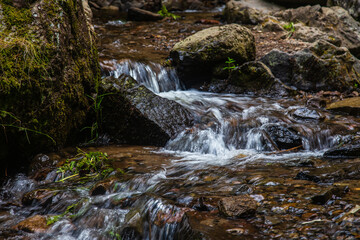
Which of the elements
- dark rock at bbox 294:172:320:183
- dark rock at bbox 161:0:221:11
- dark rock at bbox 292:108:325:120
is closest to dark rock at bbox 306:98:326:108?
dark rock at bbox 292:108:325:120

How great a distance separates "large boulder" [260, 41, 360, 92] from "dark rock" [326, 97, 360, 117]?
103 centimetres

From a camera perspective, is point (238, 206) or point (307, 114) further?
point (307, 114)

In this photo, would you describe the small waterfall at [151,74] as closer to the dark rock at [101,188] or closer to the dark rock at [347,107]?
the dark rock at [347,107]

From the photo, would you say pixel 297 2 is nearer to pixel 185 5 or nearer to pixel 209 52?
pixel 185 5

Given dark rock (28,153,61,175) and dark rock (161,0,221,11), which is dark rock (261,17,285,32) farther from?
dark rock (28,153,61,175)

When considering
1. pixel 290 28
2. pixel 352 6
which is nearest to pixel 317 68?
pixel 290 28

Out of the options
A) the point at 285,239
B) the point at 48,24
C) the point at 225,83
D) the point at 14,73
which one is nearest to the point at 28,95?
the point at 14,73

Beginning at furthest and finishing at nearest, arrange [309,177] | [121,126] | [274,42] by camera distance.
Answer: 1. [274,42]
2. [121,126]
3. [309,177]

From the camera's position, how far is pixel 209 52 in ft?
24.8

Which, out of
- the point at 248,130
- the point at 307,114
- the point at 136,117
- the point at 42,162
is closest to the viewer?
the point at 42,162

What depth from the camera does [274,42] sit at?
925 centimetres

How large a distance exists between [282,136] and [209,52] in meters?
3.20

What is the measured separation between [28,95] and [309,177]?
3278 millimetres

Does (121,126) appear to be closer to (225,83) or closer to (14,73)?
(14,73)
